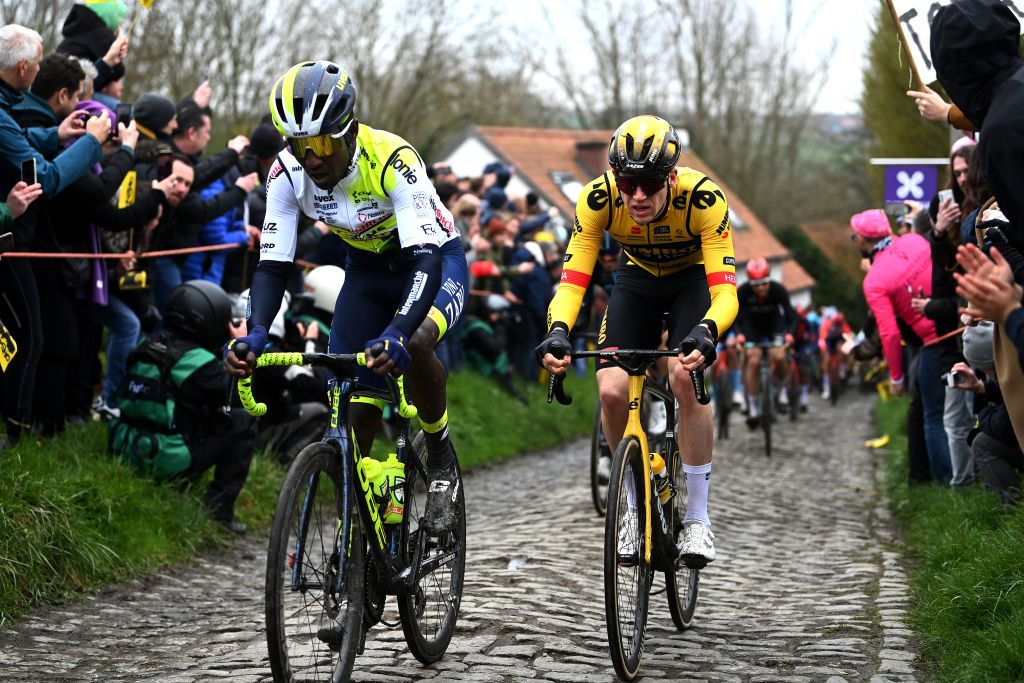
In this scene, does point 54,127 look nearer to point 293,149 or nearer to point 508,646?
point 293,149

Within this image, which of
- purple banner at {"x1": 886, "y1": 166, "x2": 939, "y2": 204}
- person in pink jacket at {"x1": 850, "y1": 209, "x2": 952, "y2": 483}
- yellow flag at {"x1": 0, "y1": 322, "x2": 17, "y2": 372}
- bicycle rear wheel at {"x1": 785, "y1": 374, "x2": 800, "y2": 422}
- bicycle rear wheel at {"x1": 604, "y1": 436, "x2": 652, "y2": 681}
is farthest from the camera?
bicycle rear wheel at {"x1": 785, "y1": 374, "x2": 800, "y2": 422}

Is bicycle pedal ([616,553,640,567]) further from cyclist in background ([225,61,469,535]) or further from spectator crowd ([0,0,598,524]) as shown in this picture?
spectator crowd ([0,0,598,524])

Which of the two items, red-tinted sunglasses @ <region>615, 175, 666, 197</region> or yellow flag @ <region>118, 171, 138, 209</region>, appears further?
yellow flag @ <region>118, 171, 138, 209</region>

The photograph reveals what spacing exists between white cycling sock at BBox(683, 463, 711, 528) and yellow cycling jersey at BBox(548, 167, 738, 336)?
2.89ft

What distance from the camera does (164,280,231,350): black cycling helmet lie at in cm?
866

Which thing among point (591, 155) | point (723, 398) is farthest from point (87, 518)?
point (591, 155)

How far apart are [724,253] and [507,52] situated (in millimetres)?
32192

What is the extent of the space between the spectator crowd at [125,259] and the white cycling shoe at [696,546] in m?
3.41

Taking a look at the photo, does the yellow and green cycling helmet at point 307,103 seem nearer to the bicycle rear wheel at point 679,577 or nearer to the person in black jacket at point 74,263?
the bicycle rear wheel at point 679,577

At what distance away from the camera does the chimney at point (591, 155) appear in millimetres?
50562

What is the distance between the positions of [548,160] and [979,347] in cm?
4180

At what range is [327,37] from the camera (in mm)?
29859

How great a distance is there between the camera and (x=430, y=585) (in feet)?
19.3

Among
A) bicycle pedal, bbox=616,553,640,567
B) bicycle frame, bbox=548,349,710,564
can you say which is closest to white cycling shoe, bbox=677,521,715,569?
bicycle frame, bbox=548,349,710,564
